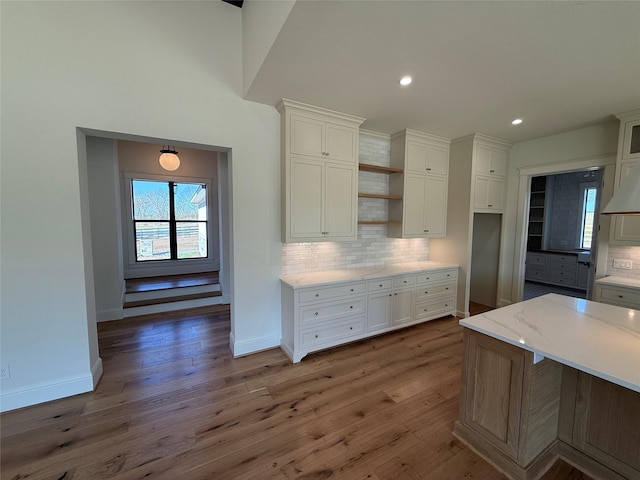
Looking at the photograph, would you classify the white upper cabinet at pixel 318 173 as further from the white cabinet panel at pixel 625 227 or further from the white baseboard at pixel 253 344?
the white cabinet panel at pixel 625 227

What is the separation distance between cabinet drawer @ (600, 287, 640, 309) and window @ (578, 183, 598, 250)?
398 cm

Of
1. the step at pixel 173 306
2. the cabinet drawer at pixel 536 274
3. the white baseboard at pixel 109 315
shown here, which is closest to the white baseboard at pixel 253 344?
the step at pixel 173 306

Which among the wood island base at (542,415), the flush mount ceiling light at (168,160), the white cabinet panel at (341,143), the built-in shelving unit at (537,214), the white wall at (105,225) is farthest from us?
the built-in shelving unit at (537,214)

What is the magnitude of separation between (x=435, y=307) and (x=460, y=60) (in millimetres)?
3111

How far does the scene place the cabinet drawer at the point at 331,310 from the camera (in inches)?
112

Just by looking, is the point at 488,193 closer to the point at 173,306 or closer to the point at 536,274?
the point at 536,274

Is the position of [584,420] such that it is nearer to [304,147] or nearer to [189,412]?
[189,412]

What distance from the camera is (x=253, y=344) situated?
3.04 m

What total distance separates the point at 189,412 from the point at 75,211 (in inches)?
76.1

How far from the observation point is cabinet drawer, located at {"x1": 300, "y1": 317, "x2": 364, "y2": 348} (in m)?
2.87

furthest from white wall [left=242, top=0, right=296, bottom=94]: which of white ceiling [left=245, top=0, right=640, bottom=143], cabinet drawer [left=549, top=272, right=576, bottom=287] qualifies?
cabinet drawer [left=549, top=272, right=576, bottom=287]

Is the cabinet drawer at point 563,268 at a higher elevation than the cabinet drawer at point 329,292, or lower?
lower

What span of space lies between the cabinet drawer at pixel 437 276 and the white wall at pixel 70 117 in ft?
9.83

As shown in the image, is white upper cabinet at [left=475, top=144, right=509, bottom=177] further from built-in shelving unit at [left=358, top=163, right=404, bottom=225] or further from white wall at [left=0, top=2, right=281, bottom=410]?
white wall at [left=0, top=2, right=281, bottom=410]
